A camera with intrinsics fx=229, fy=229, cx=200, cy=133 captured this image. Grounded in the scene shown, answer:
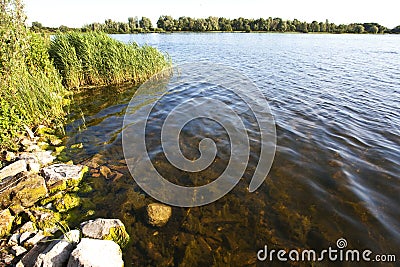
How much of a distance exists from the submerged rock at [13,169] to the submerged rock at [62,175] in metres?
0.50

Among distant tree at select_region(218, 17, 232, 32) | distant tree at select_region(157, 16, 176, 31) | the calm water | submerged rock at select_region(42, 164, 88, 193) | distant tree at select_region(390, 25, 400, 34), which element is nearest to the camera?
the calm water

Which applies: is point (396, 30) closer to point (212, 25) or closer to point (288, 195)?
point (212, 25)

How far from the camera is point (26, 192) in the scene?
555 cm

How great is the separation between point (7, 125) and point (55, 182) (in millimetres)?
2795

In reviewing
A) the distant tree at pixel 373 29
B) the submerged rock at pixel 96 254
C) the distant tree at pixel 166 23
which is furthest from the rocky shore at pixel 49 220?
the distant tree at pixel 373 29

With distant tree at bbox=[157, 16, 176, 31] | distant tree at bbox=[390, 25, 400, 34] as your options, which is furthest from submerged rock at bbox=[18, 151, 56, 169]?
distant tree at bbox=[390, 25, 400, 34]

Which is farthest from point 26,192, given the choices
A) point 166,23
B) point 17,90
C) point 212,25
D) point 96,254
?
point 166,23

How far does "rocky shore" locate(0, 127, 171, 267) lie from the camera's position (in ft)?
13.5

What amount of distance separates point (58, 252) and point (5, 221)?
1.82m

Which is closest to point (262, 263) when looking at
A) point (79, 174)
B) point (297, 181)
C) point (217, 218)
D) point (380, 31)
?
point (217, 218)

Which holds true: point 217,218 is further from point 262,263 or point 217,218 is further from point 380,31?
point 380,31

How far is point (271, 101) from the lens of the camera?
13.2m

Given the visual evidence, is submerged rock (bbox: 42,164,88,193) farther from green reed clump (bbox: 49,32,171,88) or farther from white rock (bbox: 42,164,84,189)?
green reed clump (bbox: 49,32,171,88)

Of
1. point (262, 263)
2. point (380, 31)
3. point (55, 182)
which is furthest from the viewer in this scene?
point (380, 31)
